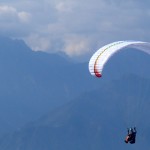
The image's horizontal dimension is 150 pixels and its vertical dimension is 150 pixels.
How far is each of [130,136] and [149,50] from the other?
8264mm

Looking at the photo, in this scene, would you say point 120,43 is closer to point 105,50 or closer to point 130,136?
point 105,50

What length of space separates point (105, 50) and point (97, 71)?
295 centimetres

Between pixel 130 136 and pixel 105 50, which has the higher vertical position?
pixel 105 50

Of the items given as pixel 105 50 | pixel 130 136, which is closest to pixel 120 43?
pixel 105 50

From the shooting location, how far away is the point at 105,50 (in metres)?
50.4

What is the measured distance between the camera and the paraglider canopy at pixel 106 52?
4800cm

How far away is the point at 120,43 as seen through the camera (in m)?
50.2

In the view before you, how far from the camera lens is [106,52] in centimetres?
4969

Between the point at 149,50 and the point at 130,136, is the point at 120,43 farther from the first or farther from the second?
the point at 130,136

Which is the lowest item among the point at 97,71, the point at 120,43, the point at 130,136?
the point at 130,136

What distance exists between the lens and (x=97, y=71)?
4844 centimetres

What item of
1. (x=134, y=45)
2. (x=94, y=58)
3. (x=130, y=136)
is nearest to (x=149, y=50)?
(x=134, y=45)

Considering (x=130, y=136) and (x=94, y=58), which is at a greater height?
(x=94, y=58)

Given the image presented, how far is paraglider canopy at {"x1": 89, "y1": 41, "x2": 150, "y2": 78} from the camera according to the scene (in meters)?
48.0
